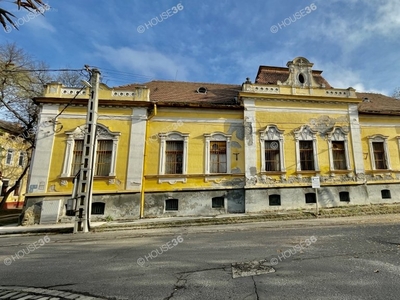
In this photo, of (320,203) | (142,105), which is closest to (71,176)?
(142,105)

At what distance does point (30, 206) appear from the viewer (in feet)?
39.9

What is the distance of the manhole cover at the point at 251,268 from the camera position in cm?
405

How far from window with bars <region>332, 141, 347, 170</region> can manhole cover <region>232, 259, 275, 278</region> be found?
1278 centimetres

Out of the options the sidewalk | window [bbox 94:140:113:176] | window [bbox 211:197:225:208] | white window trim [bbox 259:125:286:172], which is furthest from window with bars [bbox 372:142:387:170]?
window [bbox 94:140:113:176]

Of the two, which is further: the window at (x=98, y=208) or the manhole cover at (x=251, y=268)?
the window at (x=98, y=208)

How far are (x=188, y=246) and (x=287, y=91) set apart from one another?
1268cm

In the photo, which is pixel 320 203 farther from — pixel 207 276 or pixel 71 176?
pixel 71 176

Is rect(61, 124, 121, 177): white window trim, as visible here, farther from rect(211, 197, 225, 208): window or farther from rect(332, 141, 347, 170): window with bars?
rect(332, 141, 347, 170): window with bars

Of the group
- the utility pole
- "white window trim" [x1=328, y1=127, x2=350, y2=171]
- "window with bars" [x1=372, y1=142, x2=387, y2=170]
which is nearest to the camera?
the utility pole

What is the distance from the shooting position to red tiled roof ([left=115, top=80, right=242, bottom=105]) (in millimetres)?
15172

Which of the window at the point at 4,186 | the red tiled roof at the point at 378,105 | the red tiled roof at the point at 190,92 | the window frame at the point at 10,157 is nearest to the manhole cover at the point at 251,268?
the red tiled roof at the point at 190,92

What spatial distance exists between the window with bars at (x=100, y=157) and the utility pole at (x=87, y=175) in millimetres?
3415

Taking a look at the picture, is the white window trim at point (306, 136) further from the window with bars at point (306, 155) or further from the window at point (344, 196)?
the window at point (344, 196)

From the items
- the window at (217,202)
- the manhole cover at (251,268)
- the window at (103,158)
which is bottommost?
the manhole cover at (251,268)
